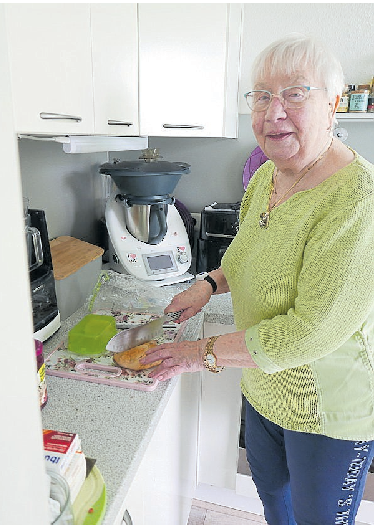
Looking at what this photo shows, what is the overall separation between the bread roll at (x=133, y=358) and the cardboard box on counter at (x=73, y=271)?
0.33 meters

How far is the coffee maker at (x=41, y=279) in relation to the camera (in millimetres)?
1123

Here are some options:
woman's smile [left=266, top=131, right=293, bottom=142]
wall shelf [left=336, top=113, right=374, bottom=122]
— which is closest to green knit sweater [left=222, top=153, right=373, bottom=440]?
woman's smile [left=266, top=131, right=293, bottom=142]

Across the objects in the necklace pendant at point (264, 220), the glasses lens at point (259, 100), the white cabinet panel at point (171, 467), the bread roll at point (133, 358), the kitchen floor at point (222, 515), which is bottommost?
the kitchen floor at point (222, 515)

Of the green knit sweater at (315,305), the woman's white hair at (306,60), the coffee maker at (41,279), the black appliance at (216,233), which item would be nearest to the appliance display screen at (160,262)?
the black appliance at (216,233)

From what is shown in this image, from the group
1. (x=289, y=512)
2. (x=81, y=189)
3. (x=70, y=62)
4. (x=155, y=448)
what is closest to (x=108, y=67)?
(x=70, y=62)

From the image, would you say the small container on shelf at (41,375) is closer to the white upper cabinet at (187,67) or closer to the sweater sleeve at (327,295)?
the sweater sleeve at (327,295)

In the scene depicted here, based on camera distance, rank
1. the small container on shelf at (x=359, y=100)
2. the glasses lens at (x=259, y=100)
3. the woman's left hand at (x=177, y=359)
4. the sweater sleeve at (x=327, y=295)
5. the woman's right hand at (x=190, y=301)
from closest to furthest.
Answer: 1. the sweater sleeve at (x=327, y=295)
2. the glasses lens at (x=259, y=100)
3. the woman's left hand at (x=177, y=359)
4. the woman's right hand at (x=190, y=301)
5. the small container on shelf at (x=359, y=100)

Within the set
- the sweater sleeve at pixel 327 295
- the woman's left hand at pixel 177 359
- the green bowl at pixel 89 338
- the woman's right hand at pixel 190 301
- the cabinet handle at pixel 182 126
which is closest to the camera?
the sweater sleeve at pixel 327 295

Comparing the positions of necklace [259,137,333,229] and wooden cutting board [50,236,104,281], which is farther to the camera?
wooden cutting board [50,236,104,281]

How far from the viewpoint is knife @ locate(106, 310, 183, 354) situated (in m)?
1.11

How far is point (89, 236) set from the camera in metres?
1.83

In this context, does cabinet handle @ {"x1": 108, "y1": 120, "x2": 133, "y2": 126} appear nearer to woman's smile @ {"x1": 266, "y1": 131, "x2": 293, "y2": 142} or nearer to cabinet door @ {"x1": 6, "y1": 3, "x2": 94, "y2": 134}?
cabinet door @ {"x1": 6, "y1": 3, "x2": 94, "y2": 134}

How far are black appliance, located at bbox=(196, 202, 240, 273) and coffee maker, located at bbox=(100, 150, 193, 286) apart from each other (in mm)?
97

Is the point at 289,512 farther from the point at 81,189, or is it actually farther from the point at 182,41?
the point at 182,41
